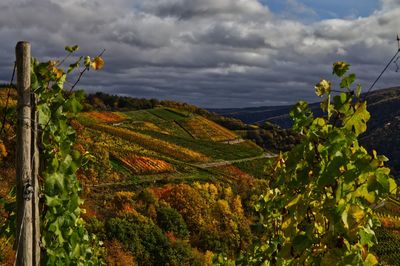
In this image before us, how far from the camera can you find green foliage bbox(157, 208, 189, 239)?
36188 mm

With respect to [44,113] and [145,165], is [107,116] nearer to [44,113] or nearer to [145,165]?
[145,165]

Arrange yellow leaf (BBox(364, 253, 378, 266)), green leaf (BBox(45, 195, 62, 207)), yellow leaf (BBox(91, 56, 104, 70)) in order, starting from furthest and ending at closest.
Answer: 1. yellow leaf (BBox(91, 56, 104, 70))
2. yellow leaf (BBox(364, 253, 378, 266))
3. green leaf (BBox(45, 195, 62, 207))

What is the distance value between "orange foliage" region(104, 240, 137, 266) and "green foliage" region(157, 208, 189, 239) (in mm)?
6772

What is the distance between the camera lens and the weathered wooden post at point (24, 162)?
4547 millimetres

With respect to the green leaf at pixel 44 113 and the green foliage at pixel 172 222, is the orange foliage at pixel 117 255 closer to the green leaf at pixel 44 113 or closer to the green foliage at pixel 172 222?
the green foliage at pixel 172 222

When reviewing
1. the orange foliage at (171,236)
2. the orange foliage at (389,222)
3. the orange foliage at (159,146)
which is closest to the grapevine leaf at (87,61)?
the orange foliage at (171,236)

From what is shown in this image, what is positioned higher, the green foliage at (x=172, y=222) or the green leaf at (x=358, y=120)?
the green leaf at (x=358, y=120)

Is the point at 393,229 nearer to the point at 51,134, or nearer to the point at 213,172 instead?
the point at 213,172

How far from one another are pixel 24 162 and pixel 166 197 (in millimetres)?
38026

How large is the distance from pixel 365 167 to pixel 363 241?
0.84 m

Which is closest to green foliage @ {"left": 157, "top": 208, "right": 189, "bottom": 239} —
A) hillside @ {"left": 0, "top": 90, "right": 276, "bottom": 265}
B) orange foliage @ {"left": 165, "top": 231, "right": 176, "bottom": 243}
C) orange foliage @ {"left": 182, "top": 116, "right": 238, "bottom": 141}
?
hillside @ {"left": 0, "top": 90, "right": 276, "bottom": 265}

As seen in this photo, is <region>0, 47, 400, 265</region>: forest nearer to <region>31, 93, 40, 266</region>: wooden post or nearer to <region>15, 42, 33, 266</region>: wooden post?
<region>31, 93, 40, 266</region>: wooden post

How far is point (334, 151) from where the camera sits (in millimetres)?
5180

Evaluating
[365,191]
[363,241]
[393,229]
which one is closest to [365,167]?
[365,191]
